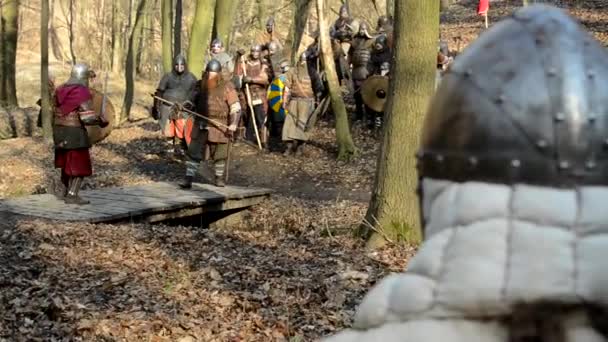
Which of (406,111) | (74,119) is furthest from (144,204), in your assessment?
(406,111)

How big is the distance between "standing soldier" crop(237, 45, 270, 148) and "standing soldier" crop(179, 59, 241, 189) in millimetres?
4548

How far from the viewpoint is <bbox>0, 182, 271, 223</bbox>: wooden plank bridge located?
386 inches

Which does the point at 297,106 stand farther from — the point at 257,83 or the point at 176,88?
the point at 176,88

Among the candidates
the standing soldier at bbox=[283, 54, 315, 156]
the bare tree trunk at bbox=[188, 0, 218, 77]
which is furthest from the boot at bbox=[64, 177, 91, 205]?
the bare tree trunk at bbox=[188, 0, 218, 77]

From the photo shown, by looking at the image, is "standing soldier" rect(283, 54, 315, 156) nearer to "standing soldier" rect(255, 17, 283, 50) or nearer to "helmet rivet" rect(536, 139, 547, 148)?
"standing soldier" rect(255, 17, 283, 50)

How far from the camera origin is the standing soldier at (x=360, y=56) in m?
18.0

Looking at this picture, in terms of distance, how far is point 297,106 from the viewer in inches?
664

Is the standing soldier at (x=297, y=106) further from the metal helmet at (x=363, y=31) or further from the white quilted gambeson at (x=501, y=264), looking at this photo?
the white quilted gambeson at (x=501, y=264)

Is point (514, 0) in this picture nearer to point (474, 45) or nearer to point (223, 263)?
point (223, 263)

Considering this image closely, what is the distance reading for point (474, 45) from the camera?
5.35 ft

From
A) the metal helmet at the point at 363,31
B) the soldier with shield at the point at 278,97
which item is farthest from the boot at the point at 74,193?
the metal helmet at the point at 363,31

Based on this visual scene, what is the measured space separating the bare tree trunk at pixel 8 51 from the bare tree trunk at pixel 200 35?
6.29 m

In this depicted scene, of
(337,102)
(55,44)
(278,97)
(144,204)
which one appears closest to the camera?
(144,204)

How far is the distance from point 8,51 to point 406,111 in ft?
57.6
